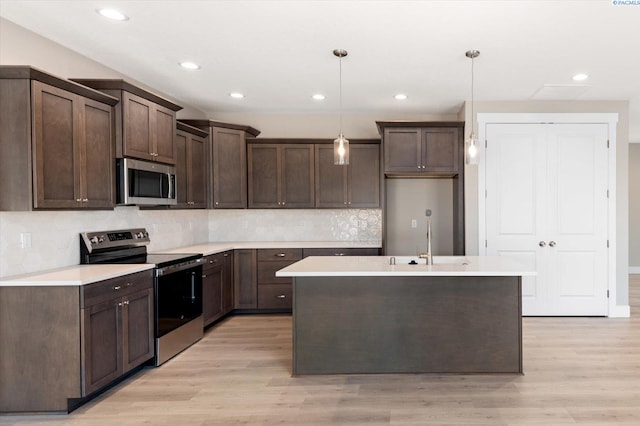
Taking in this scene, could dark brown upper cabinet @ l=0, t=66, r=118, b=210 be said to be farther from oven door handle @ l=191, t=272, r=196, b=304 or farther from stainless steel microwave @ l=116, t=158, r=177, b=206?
oven door handle @ l=191, t=272, r=196, b=304

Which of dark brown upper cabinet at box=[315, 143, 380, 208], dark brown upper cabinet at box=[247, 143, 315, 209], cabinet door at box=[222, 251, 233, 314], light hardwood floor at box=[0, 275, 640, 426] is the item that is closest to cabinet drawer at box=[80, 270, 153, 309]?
light hardwood floor at box=[0, 275, 640, 426]

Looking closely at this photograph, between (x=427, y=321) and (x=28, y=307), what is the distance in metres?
2.73

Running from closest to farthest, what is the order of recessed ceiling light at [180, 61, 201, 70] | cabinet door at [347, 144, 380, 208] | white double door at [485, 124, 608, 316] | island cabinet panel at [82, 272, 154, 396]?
island cabinet panel at [82, 272, 154, 396] → recessed ceiling light at [180, 61, 201, 70] → white double door at [485, 124, 608, 316] → cabinet door at [347, 144, 380, 208]

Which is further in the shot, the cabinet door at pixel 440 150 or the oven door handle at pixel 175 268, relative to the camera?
the cabinet door at pixel 440 150

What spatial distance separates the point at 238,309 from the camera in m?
5.06

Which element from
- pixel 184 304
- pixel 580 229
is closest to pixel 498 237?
pixel 580 229

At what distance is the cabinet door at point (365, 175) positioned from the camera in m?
5.26

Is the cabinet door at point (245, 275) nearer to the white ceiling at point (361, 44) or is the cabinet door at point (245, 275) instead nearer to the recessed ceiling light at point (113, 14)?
the white ceiling at point (361, 44)

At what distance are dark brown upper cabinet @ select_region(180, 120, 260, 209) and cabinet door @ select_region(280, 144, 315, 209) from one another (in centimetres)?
50

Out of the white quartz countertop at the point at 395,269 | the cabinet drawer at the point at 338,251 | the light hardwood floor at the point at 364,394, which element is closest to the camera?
the light hardwood floor at the point at 364,394

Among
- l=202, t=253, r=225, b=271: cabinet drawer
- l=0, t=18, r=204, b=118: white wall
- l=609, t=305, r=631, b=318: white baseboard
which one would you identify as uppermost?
l=0, t=18, r=204, b=118: white wall

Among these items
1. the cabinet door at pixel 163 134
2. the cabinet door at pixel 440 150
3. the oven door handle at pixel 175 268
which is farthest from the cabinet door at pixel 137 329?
the cabinet door at pixel 440 150

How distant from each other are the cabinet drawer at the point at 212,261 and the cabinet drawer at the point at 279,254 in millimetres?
505

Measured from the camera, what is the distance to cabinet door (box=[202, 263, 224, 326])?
428cm
